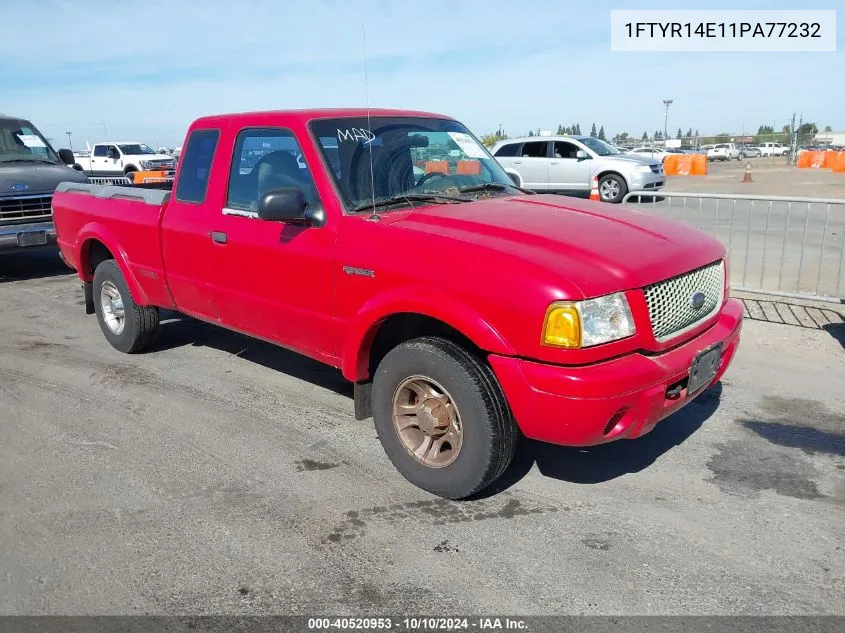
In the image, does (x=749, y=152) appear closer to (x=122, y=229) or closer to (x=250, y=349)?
(x=250, y=349)

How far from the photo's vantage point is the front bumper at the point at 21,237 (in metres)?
9.27

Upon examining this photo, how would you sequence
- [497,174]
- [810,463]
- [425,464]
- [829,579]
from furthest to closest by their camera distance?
[497,174], [810,463], [425,464], [829,579]

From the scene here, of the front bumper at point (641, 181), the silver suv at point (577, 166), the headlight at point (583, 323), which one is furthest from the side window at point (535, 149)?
the headlight at point (583, 323)

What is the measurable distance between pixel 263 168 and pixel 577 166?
14612mm

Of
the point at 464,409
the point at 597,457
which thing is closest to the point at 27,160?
the point at 464,409

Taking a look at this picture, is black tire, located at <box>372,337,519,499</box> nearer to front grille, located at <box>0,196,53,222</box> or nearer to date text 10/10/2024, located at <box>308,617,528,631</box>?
date text 10/10/2024, located at <box>308,617,528,631</box>

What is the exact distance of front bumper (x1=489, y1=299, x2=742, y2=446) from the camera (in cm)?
301

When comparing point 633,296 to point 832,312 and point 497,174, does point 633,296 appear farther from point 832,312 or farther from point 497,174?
point 832,312

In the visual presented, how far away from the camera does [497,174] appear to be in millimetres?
4801

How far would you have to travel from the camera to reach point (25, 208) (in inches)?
373

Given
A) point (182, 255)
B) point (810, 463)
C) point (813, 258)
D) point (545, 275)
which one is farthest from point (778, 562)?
point (813, 258)

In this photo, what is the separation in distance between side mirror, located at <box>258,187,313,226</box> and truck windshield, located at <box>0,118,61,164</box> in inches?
329

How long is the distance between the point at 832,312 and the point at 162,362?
6.39 m

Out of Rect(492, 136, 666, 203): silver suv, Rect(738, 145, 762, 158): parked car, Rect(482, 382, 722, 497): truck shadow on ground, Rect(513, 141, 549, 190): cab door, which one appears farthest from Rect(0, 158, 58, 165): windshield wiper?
Rect(738, 145, 762, 158): parked car
